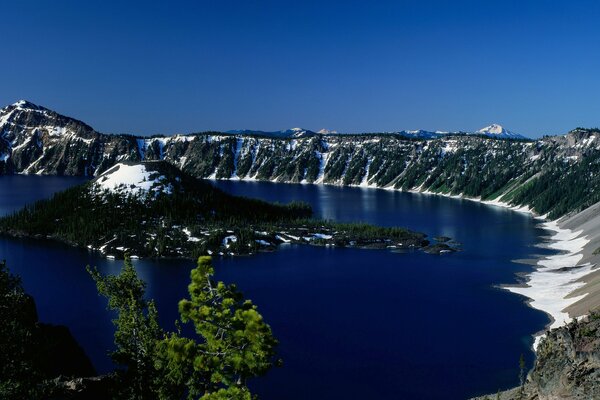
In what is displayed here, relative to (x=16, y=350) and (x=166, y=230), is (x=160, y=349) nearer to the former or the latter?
(x=16, y=350)

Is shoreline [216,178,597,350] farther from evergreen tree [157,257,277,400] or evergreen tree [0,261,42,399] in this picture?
evergreen tree [0,261,42,399]

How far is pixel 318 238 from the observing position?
6929 inches

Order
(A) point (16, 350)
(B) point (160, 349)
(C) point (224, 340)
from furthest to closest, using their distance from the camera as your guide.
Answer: (B) point (160, 349), (A) point (16, 350), (C) point (224, 340)

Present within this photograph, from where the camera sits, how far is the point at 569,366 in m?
42.8

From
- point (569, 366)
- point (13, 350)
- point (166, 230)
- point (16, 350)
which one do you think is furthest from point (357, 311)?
point (166, 230)

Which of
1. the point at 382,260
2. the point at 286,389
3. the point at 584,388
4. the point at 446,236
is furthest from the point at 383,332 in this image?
the point at 446,236

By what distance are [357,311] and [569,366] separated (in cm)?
5899

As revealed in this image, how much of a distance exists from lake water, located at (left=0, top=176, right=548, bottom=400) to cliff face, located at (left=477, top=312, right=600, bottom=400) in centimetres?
2036

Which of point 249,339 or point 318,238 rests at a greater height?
point 249,339

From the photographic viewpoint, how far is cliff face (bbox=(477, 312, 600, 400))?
133 ft

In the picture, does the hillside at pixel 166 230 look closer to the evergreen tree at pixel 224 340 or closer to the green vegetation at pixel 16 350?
the green vegetation at pixel 16 350

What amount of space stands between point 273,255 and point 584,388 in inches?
4616

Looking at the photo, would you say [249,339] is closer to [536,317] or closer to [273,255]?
[536,317]

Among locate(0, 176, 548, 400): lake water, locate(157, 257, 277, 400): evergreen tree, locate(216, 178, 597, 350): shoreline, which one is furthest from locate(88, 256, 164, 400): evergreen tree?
locate(216, 178, 597, 350): shoreline
